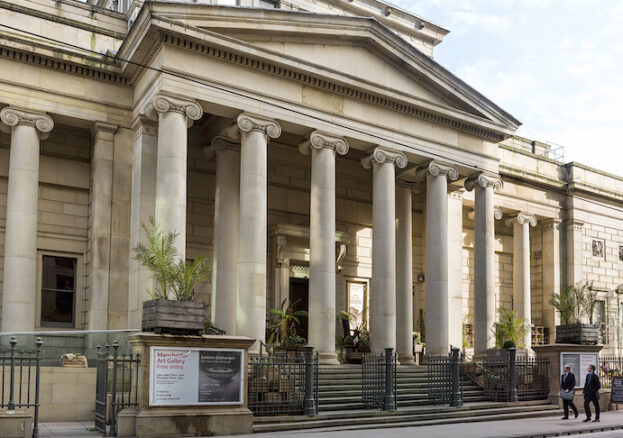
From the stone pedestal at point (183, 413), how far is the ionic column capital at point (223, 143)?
33.2 feet

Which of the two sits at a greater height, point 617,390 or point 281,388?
point 281,388

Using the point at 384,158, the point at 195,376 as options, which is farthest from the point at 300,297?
→ the point at 195,376

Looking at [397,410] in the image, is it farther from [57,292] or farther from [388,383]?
[57,292]

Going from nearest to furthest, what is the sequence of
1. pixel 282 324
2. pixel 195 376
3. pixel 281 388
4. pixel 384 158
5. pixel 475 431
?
pixel 195 376 → pixel 475 431 → pixel 281 388 → pixel 384 158 → pixel 282 324

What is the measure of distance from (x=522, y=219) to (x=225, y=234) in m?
16.3

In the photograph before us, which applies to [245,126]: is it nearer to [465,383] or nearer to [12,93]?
[12,93]

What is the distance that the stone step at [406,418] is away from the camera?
1766cm

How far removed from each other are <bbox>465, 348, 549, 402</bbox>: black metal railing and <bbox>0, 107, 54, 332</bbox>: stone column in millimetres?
13766

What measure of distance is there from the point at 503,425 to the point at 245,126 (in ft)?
36.3

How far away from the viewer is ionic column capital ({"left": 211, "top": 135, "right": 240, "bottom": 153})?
995 inches

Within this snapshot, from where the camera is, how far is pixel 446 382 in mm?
22141

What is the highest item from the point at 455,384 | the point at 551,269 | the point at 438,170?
the point at 438,170

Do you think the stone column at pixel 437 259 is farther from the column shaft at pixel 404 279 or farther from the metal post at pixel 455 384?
the metal post at pixel 455 384

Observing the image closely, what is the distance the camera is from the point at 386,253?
990 inches
